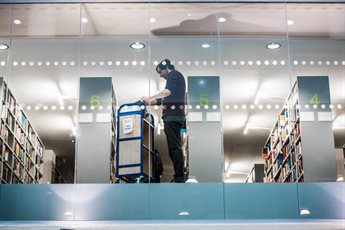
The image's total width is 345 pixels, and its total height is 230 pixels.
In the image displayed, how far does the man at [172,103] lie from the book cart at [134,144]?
187mm

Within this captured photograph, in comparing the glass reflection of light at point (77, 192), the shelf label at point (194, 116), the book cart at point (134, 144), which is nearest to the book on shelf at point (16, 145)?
the glass reflection of light at point (77, 192)

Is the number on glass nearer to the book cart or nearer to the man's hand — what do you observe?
the book cart

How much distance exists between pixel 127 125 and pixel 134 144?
0.26 metres

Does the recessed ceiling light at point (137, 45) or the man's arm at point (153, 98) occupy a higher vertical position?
the recessed ceiling light at point (137, 45)

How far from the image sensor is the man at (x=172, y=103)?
7.96 meters

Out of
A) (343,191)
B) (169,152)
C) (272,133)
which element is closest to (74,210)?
(169,152)

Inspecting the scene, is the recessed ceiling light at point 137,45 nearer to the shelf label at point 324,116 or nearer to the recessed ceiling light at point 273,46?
the recessed ceiling light at point 273,46

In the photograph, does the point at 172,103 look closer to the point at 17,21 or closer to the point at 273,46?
the point at 273,46

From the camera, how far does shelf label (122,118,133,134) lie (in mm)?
8008

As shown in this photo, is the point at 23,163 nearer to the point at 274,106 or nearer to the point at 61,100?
the point at 61,100

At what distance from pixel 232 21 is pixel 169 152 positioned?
76.6 inches

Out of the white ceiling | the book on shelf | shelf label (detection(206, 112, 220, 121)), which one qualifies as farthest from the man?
the book on shelf

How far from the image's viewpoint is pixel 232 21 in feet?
28.2

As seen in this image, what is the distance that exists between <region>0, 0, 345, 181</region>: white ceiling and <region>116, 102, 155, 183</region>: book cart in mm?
214
